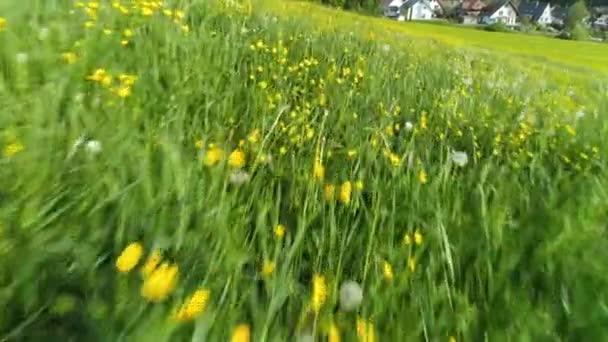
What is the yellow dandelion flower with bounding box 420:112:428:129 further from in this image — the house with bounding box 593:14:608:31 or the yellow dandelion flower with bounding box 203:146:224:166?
the house with bounding box 593:14:608:31

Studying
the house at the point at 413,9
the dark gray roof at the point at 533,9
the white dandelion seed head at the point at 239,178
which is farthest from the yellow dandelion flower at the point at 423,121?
the dark gray roof at the point at 533,9

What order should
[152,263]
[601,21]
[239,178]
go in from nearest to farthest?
1. [152,263]
2. [239,178]
3. [601,21]

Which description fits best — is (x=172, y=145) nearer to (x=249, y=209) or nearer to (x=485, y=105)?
(x=249, y=209)

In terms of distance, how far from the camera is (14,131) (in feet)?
5.34

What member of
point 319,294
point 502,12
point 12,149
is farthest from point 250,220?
point 502,12

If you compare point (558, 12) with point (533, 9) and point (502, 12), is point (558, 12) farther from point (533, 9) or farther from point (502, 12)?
point (502, 12)

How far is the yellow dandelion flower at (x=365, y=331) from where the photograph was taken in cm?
105

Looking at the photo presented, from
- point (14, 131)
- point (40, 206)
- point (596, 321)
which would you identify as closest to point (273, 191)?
point (40, 206)

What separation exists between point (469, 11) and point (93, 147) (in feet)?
464

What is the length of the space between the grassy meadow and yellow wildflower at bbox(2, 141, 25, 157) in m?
0.01

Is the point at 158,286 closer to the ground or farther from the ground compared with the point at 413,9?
closer to the ground

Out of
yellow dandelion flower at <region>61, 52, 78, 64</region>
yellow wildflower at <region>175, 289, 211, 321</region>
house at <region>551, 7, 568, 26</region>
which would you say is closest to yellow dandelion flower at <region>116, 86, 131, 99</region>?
yellow dandelion flower at <region>61, 52, 78, 64</region>

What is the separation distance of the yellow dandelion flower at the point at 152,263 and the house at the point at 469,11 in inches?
5114

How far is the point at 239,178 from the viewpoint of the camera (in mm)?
1730
